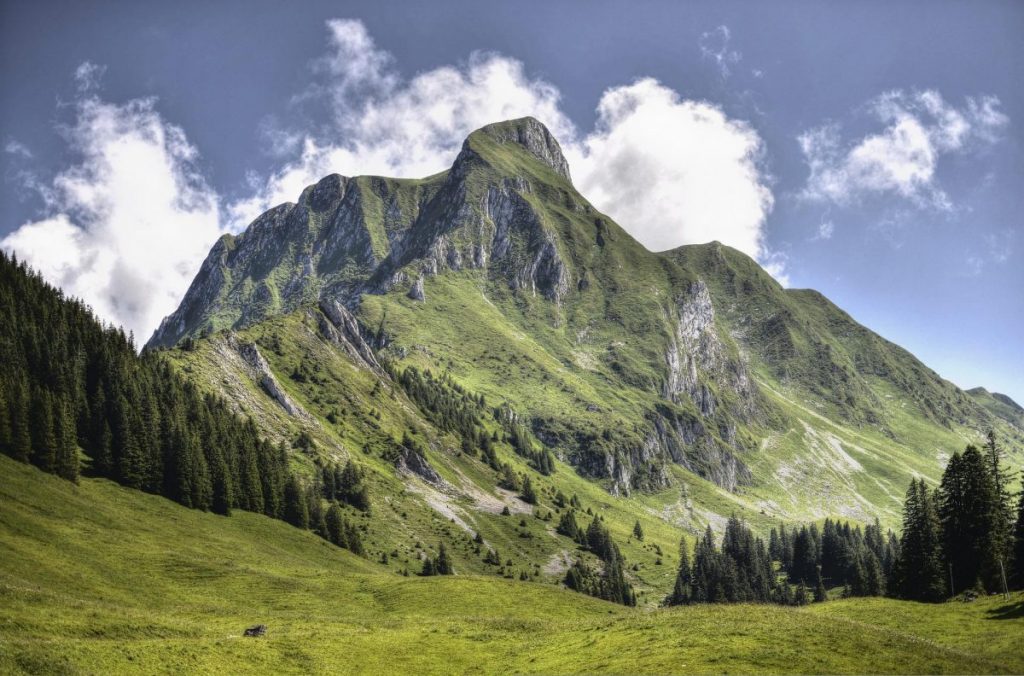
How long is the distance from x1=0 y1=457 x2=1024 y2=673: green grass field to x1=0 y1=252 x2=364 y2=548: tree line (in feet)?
37.0

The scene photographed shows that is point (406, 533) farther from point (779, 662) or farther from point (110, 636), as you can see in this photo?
point (779, 662)

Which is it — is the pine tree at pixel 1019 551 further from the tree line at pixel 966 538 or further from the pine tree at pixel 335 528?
the pine tree at pixel 335 528

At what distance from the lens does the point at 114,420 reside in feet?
433

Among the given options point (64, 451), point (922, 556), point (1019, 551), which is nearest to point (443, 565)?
point (64, 451)

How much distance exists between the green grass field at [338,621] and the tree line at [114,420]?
11264 mm

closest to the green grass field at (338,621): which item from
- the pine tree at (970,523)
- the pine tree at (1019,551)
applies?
the pine tree at (1019,551)

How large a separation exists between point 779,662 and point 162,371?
163148 mm

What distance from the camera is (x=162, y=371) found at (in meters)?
167

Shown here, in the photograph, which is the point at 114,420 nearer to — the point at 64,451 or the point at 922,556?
the point at 64,451

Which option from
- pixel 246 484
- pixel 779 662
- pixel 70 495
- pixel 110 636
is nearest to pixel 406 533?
pixel 246 484

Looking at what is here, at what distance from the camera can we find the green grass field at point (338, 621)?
4344cm

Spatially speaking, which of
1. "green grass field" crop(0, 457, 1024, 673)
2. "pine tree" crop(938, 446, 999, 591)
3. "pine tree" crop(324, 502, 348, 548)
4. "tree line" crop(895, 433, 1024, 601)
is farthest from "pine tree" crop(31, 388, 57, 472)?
"pine tree" crop(938, 446, 999, 591)

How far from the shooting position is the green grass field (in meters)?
43.4

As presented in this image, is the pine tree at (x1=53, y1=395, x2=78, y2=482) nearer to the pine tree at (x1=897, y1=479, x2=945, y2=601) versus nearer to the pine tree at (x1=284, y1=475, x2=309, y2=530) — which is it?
the pine tree at (x1=284, y1=475, x2=309, y2=530)
